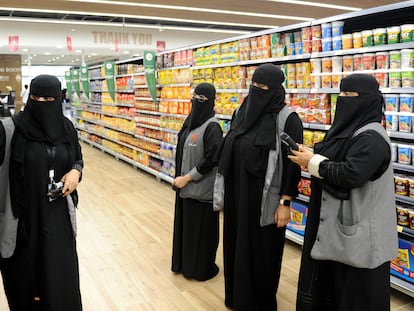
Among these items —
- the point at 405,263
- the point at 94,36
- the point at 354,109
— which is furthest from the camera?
the point at 94,36

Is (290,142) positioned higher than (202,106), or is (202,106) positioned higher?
(202,106)

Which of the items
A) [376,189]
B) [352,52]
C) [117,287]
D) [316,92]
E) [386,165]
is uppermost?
[352,52]

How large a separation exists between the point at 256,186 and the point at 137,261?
185 centimetres

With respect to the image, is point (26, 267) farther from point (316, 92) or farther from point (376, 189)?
point (316, 92)

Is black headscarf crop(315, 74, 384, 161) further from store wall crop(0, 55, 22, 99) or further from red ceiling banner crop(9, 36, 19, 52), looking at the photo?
store wall crop(0, 55, 22, 99)

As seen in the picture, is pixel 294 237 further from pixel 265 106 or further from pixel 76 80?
pixel 76 80

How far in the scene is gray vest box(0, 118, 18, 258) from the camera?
7.67ft

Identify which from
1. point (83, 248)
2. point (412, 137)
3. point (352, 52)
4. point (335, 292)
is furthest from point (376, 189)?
point (83, 248)

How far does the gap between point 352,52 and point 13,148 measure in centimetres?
278

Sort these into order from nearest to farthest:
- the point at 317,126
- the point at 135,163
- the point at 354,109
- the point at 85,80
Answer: the point at 354,109, the point at 317,126, the point at 135,163, the point at 85,80

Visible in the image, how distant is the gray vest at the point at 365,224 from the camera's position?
6.99 feet

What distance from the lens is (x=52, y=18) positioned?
14.4 metres

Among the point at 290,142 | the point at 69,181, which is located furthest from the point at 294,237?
the point at 69,181

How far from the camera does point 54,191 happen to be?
2.40 metres
